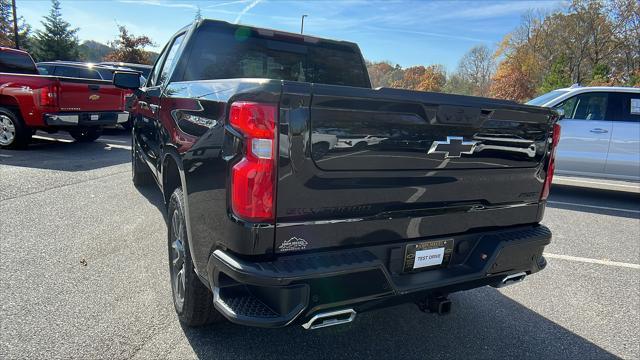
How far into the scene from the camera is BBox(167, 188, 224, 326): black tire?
95.9 inches

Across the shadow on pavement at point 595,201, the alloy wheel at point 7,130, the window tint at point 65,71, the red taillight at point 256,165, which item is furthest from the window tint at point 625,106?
the window tint at point 65,71

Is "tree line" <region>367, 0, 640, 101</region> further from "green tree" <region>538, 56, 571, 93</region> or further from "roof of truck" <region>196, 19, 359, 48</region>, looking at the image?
"roof of truck" <region>196, 19, 359, 48</region>

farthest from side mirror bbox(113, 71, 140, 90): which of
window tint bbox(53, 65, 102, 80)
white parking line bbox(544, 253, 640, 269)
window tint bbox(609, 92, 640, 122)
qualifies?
window tint bbox(53, 65, 102, 80)

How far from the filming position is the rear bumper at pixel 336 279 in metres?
1.79

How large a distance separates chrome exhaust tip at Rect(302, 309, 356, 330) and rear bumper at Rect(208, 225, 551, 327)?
23 millimetres

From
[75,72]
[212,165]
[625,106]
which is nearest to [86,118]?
[75,72]

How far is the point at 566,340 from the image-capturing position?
2863 millimetres

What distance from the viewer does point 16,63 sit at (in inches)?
363

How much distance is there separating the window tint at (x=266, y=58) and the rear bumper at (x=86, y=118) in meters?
6.02

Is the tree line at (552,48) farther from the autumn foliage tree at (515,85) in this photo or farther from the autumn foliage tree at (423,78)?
the autumn foliage tree at (423,78)

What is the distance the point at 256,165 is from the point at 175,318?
1598 millimetres

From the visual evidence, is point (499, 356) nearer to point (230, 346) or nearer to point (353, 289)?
point (353, 289)

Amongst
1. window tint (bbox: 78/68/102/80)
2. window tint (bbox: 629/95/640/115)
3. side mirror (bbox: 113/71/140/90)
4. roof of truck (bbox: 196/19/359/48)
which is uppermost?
roof of truck (bbox: 196/19/359/48)

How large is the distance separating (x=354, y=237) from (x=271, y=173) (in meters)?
0.54
